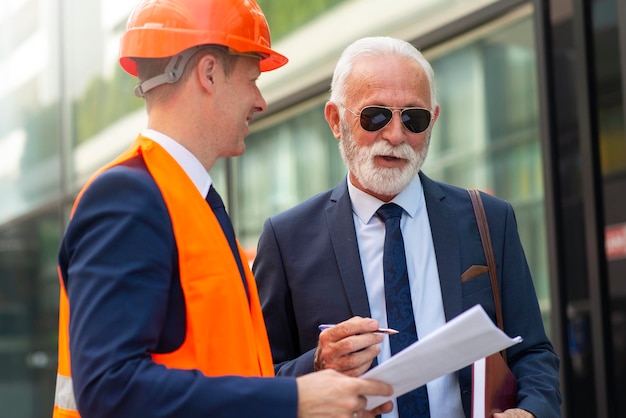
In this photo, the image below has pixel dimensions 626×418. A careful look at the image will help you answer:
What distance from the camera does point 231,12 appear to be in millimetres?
2107

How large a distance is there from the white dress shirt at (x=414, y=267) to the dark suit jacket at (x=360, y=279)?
31mm

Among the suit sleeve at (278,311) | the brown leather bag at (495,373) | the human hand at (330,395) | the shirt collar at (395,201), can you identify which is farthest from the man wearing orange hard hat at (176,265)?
the shirt collar at (395,201)

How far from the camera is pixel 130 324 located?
1.76 meters

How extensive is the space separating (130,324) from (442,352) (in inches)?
23.3

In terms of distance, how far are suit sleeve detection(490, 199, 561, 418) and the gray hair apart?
48 centimetres

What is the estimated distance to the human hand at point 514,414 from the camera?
2396 millimetres

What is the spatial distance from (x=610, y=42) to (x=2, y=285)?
8.15 meters

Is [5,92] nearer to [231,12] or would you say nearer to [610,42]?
[610,42]

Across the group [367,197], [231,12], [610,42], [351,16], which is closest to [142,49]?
[231,12]

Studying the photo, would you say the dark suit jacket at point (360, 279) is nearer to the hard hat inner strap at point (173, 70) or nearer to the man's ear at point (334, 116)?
the man's ear at point (334, 116)

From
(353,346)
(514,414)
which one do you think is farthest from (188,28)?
(514,414)

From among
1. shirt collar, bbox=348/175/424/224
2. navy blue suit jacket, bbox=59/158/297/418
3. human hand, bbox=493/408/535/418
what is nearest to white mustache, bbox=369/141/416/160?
shirt collar, bbox=348/175/424/224

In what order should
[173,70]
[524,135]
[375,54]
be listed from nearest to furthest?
[173,70] → [375,54] → [524,135]

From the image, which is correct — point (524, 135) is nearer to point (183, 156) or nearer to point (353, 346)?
point (353, 346)
